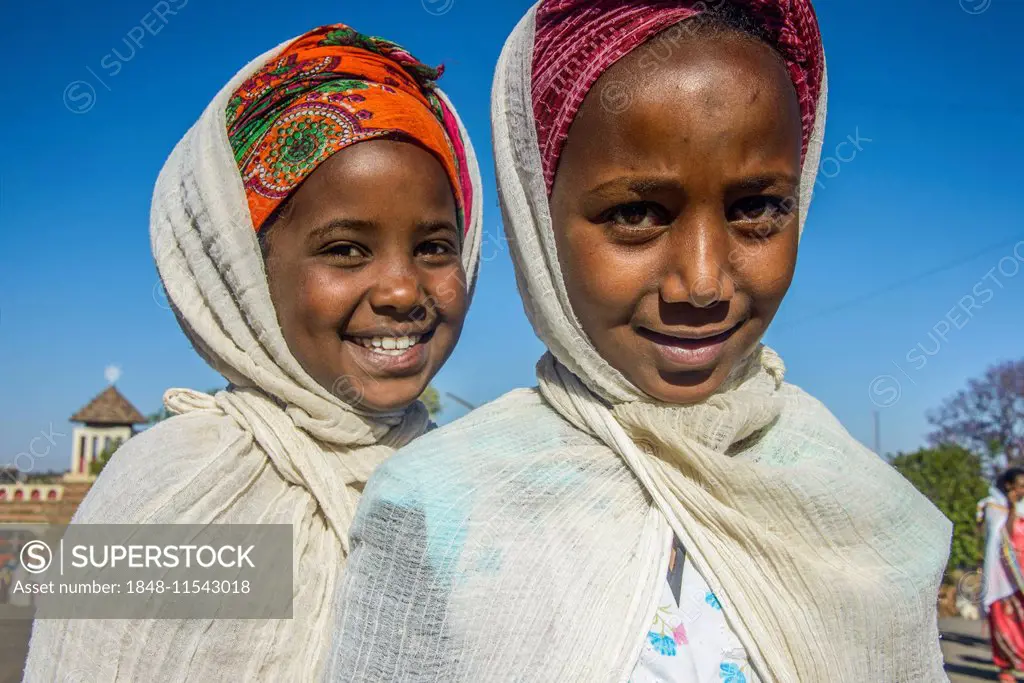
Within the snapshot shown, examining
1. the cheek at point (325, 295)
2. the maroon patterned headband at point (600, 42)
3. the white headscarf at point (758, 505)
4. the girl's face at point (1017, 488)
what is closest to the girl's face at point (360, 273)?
the cheek at point (325, 295)

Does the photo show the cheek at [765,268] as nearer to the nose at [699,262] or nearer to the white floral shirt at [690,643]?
the nose at [699,262]

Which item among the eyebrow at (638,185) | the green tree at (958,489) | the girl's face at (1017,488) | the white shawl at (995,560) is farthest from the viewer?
the green tree at (958,489)

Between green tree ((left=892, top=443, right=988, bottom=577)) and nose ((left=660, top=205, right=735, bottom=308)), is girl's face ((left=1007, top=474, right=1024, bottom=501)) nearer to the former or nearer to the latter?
green tree ((left=892, top=443, right=988, bottom=577))

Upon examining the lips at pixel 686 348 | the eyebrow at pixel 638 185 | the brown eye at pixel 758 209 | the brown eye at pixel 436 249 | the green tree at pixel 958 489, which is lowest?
the lips at pixel 686 348

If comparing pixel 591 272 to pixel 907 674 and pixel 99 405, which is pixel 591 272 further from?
pixel 99 405

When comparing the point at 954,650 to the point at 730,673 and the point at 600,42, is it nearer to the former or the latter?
the point at 730,673

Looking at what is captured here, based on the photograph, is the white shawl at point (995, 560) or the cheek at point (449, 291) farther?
the white shawl at point (995, 560)

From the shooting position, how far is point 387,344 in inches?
93.2

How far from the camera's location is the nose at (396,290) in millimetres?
2289

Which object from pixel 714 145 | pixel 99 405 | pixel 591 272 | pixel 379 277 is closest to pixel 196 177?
pixel 379 277

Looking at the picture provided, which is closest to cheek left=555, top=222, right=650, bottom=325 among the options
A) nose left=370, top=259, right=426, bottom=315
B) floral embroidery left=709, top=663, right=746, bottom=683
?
floral embroidery left=709, top=663, right=746, bottom=683

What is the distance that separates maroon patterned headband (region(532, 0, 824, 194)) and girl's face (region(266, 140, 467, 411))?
0.79m

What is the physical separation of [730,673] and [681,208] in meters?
0.80

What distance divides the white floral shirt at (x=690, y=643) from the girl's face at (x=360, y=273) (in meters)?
1.12
